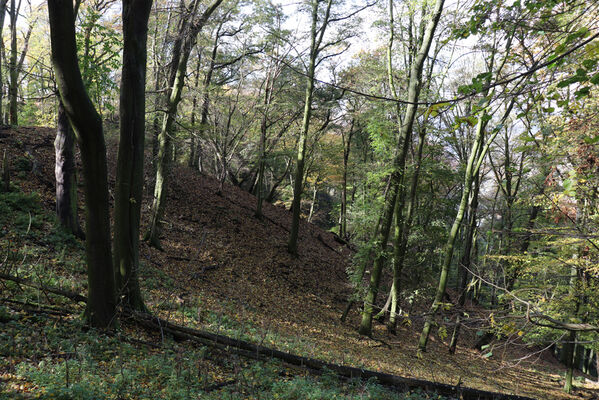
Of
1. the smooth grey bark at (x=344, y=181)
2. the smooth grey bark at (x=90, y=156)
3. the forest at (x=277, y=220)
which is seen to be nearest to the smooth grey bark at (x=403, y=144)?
the forest at (x=277, y=220)

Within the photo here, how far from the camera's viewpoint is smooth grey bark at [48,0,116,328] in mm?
4020

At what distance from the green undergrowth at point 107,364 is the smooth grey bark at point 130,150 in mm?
798

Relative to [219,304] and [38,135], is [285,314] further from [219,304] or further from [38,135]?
[38,135]

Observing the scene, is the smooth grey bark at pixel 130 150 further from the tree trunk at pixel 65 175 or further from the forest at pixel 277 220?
the tree trunk at pixel 65 175

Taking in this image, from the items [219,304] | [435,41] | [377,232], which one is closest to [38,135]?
[219,304]

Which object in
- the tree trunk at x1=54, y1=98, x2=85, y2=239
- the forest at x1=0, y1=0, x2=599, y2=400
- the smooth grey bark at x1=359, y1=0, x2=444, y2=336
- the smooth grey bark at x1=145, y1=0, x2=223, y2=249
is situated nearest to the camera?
the forest at x1=0, y1=0, x2=599, y2=400

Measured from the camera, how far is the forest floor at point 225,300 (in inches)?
178

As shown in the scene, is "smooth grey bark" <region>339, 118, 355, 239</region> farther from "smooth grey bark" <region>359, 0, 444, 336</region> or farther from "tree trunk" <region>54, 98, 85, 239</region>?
"tree trunk" <region>54, 98, 85, 239</region>

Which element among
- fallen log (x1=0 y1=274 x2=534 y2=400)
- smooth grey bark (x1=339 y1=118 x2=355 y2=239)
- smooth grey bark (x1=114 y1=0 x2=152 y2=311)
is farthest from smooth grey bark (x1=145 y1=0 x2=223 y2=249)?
smooth grey bark (x1=339 y1=118 x2=355 y2=239)

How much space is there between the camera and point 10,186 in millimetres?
8812

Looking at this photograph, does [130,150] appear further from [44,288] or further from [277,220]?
[277,220]

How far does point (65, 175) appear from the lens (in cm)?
833

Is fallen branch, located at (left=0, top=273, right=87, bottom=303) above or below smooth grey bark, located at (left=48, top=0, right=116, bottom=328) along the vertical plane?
below

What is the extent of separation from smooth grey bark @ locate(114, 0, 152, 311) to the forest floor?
84cm
